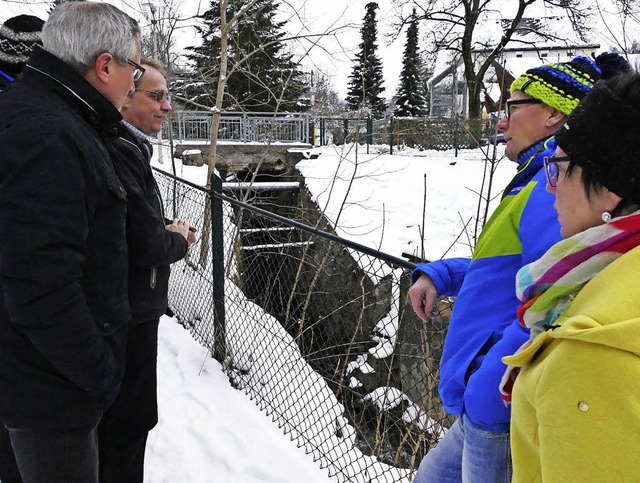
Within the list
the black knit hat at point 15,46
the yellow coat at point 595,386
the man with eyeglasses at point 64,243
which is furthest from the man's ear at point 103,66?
the yellow coat at point 595,386

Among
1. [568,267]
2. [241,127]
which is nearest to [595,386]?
[568,267]

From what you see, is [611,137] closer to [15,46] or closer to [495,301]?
[495,301]

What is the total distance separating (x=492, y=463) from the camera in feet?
4.05

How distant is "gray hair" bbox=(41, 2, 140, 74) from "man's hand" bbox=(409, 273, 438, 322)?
1202mm

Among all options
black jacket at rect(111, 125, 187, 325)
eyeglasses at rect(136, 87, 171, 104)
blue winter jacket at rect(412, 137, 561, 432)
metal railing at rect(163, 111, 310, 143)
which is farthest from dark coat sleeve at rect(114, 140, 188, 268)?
metal railing at rect(163, 111, 310, 143)

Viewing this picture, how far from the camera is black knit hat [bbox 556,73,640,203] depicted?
0.85 m

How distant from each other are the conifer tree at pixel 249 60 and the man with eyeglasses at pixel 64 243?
588 cm

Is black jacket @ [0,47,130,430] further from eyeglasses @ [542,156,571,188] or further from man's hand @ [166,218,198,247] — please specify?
eyeglasses @ [542,156,571,188]

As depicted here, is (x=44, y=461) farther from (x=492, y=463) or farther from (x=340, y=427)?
(x=340, y=427)

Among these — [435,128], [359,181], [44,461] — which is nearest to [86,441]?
[44,461]

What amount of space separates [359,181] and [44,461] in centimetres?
1402

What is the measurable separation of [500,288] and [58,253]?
3.73 ft

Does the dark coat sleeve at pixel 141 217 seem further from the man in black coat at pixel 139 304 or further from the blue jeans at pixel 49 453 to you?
the blue jeans at pixel 49 453

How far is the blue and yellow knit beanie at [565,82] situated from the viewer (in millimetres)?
1467
